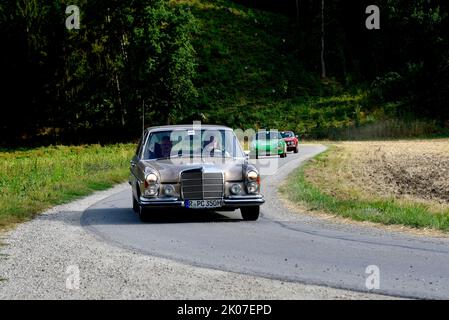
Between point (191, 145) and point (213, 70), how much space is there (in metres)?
61.9

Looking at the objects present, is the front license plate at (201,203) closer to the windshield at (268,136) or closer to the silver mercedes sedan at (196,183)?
the silver mercedes sedan at (196,183)

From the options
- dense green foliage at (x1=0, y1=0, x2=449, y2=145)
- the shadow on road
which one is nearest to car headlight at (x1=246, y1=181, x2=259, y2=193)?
the shadow on road

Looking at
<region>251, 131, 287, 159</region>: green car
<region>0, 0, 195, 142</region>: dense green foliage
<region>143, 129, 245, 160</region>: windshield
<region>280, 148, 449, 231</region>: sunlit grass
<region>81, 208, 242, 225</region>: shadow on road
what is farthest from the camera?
<region>0, 0, 195, 142</region>: dense green foliage

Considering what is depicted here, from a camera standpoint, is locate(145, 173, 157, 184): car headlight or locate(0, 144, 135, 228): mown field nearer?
locate(145, 173, 157, 184): car headlight

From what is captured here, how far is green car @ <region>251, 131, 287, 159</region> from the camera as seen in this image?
37.4 meters

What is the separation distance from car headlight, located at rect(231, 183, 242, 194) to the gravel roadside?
3.18m

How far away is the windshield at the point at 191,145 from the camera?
569 inches

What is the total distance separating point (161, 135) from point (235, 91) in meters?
57.4

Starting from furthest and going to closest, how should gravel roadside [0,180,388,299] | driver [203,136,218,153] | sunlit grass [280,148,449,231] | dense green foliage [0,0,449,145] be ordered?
dense green foliage [0,0,449,145], driver [203,136,218,153], sunlit grass [280,148,449,231], gravel roadside [0,180,388,299]

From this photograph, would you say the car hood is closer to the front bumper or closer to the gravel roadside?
the front bumper

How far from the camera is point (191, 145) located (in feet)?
47.6

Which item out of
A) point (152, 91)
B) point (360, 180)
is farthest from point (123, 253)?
point (152, 91)

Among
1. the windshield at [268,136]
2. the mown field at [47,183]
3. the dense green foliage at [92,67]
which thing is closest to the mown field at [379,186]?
the windshield at [268,136]

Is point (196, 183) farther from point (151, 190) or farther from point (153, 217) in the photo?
point (153, 217)
